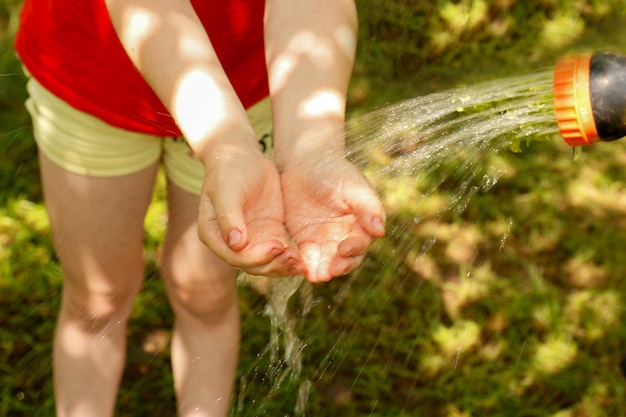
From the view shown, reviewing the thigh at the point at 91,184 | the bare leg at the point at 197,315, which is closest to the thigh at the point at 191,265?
the bare leg at the point at 197,315

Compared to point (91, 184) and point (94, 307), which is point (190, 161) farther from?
point (94, 307)

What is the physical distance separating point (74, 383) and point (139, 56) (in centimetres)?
109

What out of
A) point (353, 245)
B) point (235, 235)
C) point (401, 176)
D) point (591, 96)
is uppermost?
point (591, 96)

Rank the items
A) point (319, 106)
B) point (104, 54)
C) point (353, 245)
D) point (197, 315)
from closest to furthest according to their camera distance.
Answer: point (353, 245) → point (319, 106) → point (104, 54) → point (197, 315)

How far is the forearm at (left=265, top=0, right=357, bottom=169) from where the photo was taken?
1811 mm

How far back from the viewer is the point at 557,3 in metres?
4.81

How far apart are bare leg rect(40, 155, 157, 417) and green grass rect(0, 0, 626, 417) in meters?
0.47

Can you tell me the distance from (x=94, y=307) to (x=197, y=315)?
28 centimetres

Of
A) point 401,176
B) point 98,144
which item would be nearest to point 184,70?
point 98,144

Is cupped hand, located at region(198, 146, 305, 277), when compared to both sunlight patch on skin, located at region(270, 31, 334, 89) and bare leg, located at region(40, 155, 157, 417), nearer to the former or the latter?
sunlight patch on skin, located at region(270, 31, 334, 89)

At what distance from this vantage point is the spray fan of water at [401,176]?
1927 millimetres

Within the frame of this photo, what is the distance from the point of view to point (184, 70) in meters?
1.70

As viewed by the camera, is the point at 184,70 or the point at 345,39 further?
the point at 345,39

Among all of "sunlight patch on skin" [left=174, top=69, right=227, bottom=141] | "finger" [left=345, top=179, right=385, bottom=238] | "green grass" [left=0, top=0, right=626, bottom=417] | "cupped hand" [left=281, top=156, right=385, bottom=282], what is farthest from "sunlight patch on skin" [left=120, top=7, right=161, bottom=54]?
"green grass" [left=0, top=0, right=626, bottom=417]
